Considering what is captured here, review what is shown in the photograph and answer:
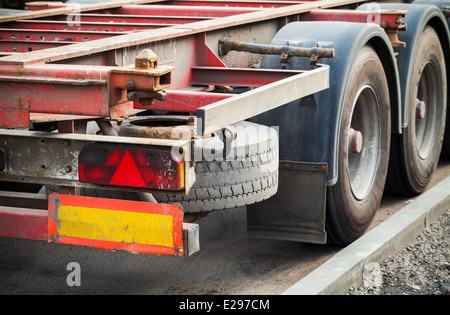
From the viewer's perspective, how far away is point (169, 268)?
4.32m

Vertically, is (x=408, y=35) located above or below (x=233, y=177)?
above

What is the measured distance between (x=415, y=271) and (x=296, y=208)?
2.39 feet

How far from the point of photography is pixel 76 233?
10.2 feet

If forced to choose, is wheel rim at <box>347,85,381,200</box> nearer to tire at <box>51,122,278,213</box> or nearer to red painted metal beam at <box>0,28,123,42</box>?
tire at <box>51,122,278,213</box>

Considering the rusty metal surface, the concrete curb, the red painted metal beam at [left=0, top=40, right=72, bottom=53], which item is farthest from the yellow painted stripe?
the red painted metal beam at [left=0, top=40, right=72, bottom=53]

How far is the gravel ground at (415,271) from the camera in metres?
3.99

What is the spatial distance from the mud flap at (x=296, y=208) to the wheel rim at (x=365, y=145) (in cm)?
61

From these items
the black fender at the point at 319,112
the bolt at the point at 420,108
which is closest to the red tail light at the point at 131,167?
the black fender at the point at 319,112

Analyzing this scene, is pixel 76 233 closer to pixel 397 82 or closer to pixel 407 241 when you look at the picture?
pixel 407 241

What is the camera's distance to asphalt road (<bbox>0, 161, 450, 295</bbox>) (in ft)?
13.3

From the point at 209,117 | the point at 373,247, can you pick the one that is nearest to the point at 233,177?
the point at 209,117

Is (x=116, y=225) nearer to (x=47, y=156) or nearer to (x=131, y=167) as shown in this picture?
(x=131, y=167)

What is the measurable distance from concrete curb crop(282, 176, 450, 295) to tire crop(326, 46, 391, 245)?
0.15 metres
